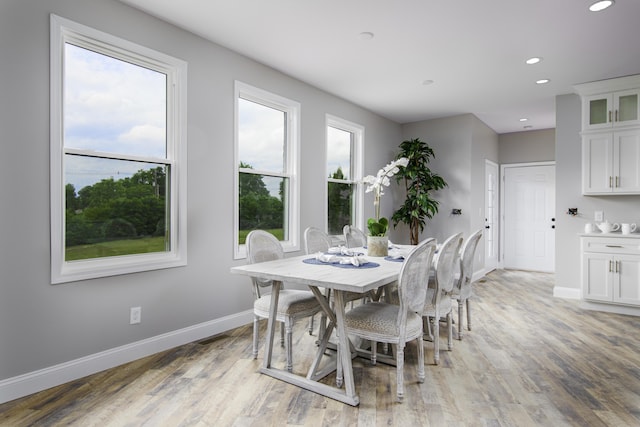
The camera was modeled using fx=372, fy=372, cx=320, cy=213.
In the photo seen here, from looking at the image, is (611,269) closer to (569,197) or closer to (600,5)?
(569,197)

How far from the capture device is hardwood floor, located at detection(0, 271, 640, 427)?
2.07 metres

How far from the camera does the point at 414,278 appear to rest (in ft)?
7.61

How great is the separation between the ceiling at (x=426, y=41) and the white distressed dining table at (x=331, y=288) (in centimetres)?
197

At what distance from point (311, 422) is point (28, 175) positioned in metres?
2.26

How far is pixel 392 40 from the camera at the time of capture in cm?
339

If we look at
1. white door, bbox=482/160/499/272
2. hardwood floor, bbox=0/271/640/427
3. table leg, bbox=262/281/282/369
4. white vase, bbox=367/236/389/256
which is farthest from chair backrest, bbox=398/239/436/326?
white door, bbox=482/160/499/272

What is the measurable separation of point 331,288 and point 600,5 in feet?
9.50

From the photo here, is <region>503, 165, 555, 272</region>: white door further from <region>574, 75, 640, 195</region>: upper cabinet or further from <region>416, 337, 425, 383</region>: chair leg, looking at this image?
<region>416, 337, 425, 383</region>: chair leg

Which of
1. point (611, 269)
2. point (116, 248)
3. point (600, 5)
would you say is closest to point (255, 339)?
point (116, 248)

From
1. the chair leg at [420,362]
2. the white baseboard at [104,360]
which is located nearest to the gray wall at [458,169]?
the chair leg at [420,362]

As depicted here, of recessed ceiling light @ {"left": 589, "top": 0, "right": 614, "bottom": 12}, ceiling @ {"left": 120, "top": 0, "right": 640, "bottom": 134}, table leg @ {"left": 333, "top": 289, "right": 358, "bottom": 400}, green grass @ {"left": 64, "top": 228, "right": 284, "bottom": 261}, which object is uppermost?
ceiling @ {"left": 120, "top": 0, "right": 640, "bottom": 134}

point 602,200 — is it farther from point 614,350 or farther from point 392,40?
point 392,40

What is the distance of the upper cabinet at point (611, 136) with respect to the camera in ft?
14.4

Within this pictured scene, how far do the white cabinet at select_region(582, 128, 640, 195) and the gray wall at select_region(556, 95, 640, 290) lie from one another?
0.88ft
